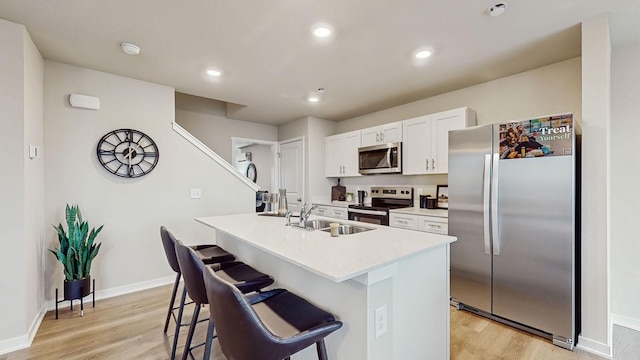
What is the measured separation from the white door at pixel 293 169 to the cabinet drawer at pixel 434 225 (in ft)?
7.93

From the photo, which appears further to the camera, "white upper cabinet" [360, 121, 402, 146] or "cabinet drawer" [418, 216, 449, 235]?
"white upper cabinet" [360, 121, 402, 146]

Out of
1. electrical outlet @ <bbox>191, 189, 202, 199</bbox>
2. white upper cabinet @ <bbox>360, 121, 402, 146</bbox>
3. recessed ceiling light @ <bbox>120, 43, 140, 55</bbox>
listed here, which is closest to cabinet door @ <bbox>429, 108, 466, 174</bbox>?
white upper cabinet @ <bbox>360, 121, 402, 146</bbox>

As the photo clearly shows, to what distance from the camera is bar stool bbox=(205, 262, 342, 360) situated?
39.2 inches

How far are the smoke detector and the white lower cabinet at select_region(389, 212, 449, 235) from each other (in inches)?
75.0

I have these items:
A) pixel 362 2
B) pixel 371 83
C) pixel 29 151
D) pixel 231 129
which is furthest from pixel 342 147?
pixel 29 151

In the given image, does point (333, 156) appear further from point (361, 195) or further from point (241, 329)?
point (241, 329)

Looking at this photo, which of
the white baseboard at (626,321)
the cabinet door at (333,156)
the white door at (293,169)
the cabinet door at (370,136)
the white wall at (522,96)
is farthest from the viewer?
the white door at (293,169)

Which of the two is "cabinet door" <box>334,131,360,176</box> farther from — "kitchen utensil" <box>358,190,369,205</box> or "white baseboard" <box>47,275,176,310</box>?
"white baseboard" <box>47,275,176,310</box>

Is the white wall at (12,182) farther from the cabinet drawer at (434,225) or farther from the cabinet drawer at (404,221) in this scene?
the cabinet drawer at (434,225)

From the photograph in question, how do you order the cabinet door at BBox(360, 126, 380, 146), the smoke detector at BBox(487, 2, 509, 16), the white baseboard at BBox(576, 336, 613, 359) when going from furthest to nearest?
the cabinet door at BBox(360, 126, 380, 146) → the white baseboard at BBox(576, 336, 613, 359) → the smoke detector at BBox(487, 2, 509, 16)

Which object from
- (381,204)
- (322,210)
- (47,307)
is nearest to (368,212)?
(381,204)

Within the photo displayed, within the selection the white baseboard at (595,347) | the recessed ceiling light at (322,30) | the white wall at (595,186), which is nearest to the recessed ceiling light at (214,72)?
the recessed ceiling light at (322,30)

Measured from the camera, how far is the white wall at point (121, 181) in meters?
2.81

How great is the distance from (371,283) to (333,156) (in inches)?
153
